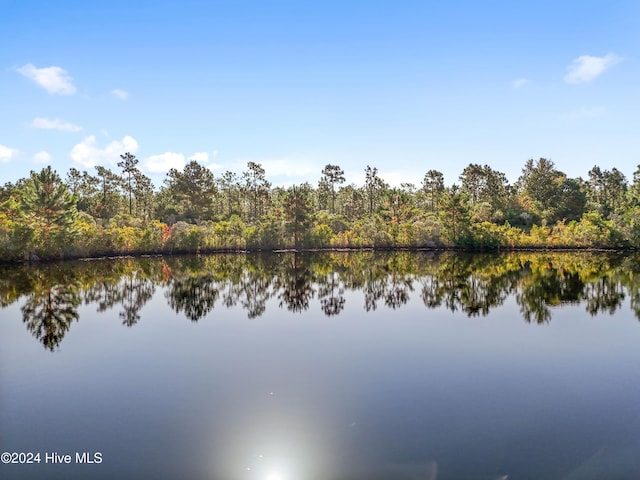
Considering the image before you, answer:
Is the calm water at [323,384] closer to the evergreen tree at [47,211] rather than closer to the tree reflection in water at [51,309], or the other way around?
the tree reflection in water at [51,309]

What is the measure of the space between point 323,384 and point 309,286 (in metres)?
15.2

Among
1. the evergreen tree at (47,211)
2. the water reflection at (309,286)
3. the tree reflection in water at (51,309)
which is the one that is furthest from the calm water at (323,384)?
the evergreen tree at (47,211)

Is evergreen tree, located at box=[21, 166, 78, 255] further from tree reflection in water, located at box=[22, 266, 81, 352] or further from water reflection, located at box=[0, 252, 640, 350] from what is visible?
tree reflection in water, located at box=[22, 266, 81, 352]

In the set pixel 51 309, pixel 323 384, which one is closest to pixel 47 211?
pixel 51 309

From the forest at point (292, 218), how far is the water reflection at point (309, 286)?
223 inches

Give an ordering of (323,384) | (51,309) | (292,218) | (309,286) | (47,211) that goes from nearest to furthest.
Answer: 1. (323,384)
2. (51,309)
3. (309,286)
4. (47,211)
5. (292,218)

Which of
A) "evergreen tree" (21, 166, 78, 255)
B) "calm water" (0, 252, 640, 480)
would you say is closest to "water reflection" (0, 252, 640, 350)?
"calm water" (0, 252, 640, 480)

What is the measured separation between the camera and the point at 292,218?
5147 centimetres

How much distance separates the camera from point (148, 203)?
261 feet

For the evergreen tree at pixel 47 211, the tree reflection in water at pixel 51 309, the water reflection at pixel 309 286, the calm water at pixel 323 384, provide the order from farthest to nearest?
the evergreen tree at pixel 47 211 < the water reflection at pixel 309 286 < the tree reflection in water at pixel 51 309 < the calm water at pixel 323 384

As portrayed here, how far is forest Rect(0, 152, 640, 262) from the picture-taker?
38.7 metres

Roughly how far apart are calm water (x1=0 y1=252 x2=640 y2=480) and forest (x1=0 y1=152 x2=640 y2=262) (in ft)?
60.7

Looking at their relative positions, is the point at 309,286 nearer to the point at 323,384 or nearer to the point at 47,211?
the point at 323,384

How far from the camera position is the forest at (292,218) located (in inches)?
1522
